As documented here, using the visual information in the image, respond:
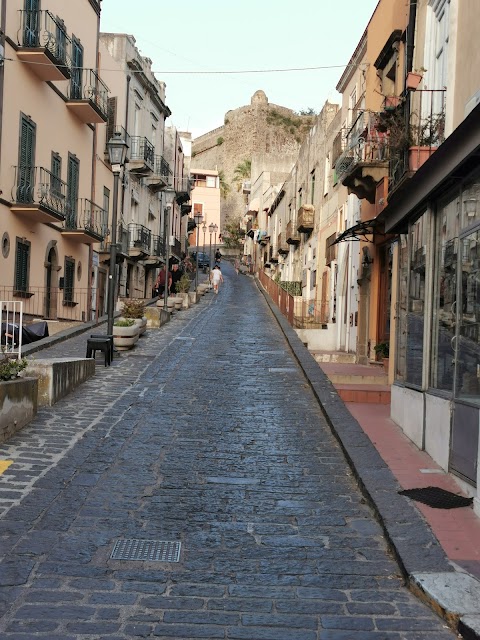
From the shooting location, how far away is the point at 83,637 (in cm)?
419

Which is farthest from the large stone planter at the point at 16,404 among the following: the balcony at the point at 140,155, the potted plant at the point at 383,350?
the balcony at the point at 140,155

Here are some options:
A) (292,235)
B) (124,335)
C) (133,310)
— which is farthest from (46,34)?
(292,235)

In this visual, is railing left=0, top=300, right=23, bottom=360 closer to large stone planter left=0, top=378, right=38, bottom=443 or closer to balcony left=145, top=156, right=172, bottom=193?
large stone planter left=0, top=378, right=38, bottom=443

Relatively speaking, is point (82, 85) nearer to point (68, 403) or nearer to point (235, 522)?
point (68, 403)

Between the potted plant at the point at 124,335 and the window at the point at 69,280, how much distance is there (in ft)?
23.1

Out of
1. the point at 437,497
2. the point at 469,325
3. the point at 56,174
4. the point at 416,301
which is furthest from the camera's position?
the point at 56,174

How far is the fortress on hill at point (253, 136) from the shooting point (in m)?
88.6

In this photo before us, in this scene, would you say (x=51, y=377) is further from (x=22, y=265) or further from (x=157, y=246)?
(x=157, y=246)

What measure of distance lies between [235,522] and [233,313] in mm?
23018

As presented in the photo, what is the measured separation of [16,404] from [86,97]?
60.0ft

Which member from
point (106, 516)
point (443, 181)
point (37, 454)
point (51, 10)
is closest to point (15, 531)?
point (106, 516)

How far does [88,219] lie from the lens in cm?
2623

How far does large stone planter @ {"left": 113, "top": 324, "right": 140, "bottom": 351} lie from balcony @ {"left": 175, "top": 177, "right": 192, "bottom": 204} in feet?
122

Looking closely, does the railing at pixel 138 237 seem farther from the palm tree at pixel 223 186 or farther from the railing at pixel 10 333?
the palm tree at pixel 223 186
